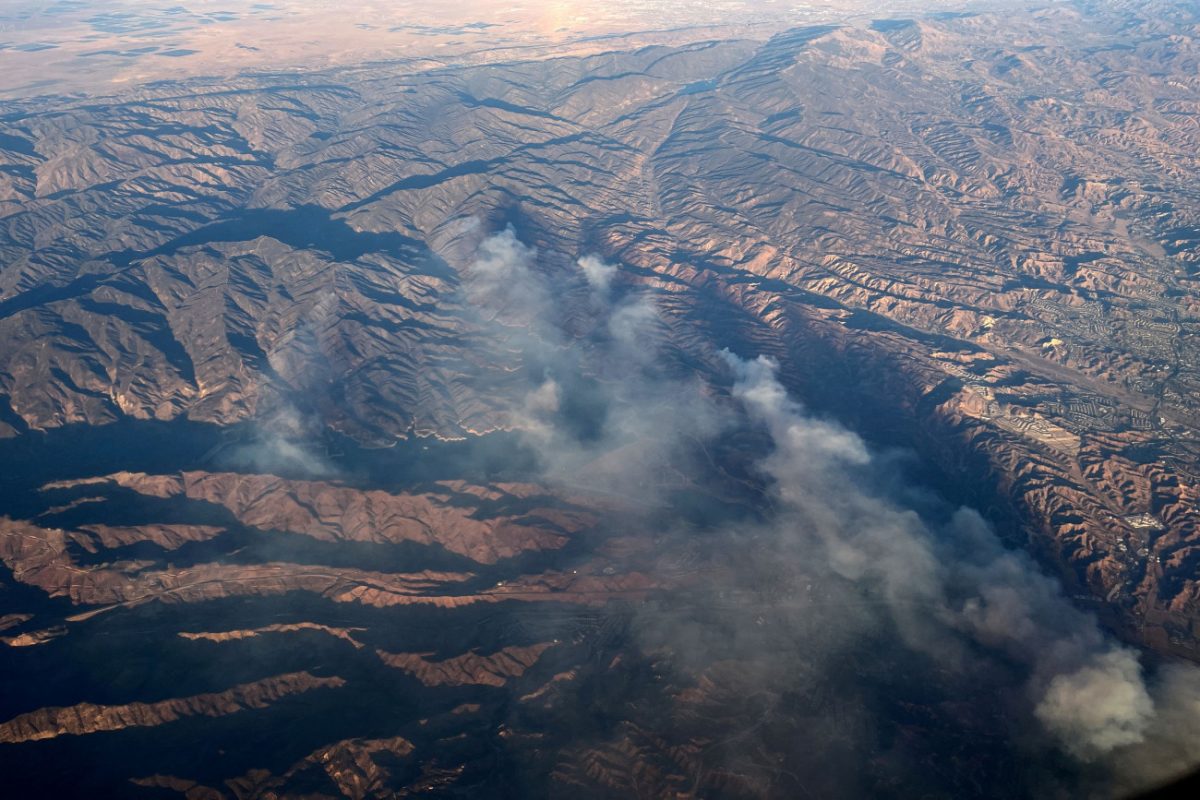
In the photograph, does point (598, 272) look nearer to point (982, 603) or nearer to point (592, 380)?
point (592, 380)

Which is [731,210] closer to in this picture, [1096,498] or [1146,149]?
[1096,498]

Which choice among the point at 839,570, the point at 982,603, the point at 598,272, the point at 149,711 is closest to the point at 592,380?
the point at 598,272

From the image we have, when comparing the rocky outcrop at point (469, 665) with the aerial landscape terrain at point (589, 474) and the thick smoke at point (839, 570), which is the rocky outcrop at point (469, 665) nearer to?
the aerial landscape terrain at point (589, 474)

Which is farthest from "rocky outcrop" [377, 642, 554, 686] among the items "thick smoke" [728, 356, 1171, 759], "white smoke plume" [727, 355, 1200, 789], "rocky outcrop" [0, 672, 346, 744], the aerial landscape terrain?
"thick smoke" [728, 356, 1171, 759]

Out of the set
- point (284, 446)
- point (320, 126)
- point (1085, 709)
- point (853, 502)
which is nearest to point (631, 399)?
point (853, 502)

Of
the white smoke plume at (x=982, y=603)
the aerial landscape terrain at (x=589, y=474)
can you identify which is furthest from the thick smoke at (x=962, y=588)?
the aerial landscape terrain at (x=589, y=474)

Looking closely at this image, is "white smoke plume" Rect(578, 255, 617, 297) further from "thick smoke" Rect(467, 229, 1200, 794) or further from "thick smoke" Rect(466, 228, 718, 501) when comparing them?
"thick smoke" Rect(467, 229, 1200, 794)
